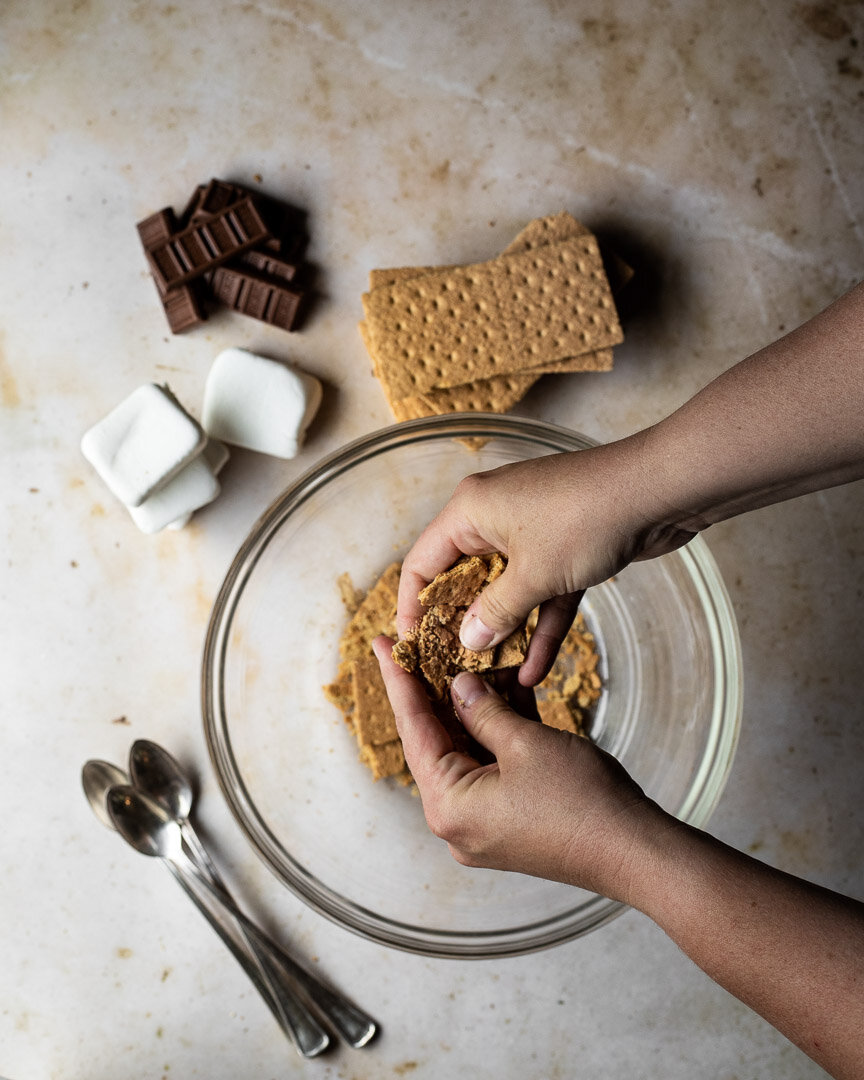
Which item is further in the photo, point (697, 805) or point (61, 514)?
point (61, 514)

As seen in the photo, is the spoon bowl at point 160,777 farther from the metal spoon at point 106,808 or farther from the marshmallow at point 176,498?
the marshmallow at point 176,498

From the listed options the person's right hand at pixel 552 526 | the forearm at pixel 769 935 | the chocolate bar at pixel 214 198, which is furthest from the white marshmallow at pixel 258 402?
the forearm at pixel 769 935

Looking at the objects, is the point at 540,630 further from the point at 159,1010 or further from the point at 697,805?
the point at 159,1010

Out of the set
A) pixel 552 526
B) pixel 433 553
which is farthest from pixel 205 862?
pixel 552 526

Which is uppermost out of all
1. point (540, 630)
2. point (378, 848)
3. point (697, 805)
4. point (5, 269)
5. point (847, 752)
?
point (5, 269)

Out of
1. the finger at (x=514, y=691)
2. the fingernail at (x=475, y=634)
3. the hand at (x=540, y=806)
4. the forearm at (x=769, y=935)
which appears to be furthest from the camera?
the finger at (x=514, y=691)

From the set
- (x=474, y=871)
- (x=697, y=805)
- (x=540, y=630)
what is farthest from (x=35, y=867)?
(x=697, y=805)

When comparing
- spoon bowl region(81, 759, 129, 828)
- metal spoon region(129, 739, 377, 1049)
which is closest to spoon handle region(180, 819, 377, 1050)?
metal spoon region(129, 739, 377, 1049)

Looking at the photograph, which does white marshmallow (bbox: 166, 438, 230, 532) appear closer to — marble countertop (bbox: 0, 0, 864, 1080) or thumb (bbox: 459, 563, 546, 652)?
marble countertop (bbox: 0, 0, 864, 1080)

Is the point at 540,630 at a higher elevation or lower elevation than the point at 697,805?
higher
